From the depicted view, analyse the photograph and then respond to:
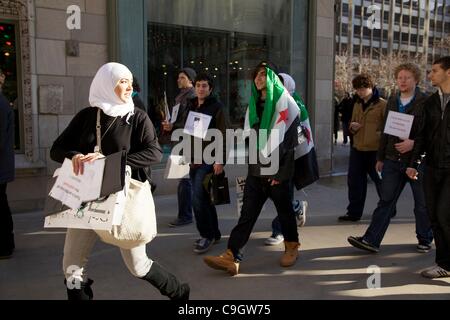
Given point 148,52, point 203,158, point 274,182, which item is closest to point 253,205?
point 274,182

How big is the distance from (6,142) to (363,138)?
13.3 feet

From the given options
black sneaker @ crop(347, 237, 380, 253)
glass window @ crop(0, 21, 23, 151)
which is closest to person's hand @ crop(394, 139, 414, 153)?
black sneaker @ crop(347, 237, 380, 253)

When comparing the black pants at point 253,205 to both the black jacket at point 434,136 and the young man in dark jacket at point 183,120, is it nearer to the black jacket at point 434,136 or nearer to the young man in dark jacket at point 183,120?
the black jacket at point 434,136

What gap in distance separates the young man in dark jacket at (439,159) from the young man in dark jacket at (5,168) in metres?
3.83

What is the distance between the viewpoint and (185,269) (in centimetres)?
422

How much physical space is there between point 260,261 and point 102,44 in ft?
13.2

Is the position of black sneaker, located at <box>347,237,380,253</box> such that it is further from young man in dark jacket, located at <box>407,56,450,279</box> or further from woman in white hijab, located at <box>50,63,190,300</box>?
woman in white hijab, located at <box>50,63,190,300</box>

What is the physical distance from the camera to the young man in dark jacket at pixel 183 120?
5.22 meters

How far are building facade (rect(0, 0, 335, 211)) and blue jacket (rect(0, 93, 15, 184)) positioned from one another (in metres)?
1.63

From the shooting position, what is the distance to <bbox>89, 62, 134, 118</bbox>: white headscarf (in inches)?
110

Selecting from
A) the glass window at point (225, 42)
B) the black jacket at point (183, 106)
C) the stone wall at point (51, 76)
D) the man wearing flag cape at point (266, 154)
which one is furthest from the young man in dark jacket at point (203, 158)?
the glass window at point (225, 42)

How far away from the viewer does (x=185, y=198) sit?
5680 mm

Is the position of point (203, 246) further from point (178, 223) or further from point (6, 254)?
point (6, 254)
